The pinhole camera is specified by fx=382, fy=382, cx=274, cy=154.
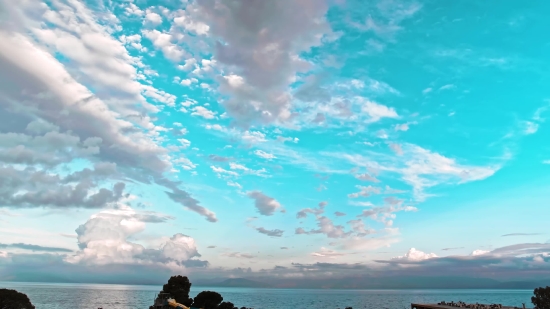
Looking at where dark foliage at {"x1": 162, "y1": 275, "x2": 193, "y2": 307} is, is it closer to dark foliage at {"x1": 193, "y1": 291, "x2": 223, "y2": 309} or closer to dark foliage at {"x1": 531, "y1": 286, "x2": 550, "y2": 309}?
dark foliage at {"x1": 193, "y1": 291, "x2": 223, "y2": 309}

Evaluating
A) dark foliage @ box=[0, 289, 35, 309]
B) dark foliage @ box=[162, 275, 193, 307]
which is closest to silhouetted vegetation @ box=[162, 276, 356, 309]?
dark foliage @ box=[162, 275, 193, 307]

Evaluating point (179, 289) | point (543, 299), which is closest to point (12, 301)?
point (179, 289)

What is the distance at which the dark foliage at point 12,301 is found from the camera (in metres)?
57.7

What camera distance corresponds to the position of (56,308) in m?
149

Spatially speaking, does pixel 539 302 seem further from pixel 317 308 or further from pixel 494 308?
pixel 317 308

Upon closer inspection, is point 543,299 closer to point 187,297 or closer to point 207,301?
point 207,301

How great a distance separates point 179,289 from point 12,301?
3806 cm

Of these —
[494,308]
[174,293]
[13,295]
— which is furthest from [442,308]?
[13,295]

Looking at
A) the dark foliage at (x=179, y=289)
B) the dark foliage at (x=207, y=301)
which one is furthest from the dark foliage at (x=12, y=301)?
the dark foliage at (x=207, y=301)

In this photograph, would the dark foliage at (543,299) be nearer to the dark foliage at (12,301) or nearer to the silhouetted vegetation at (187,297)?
the silhouetted vegetation at (187,297)

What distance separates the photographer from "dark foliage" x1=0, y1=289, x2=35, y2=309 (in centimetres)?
5772

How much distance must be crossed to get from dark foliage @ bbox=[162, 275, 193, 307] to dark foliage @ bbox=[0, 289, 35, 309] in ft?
111

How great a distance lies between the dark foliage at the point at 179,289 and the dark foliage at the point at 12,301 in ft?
111

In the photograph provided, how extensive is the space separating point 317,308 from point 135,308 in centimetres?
8358
